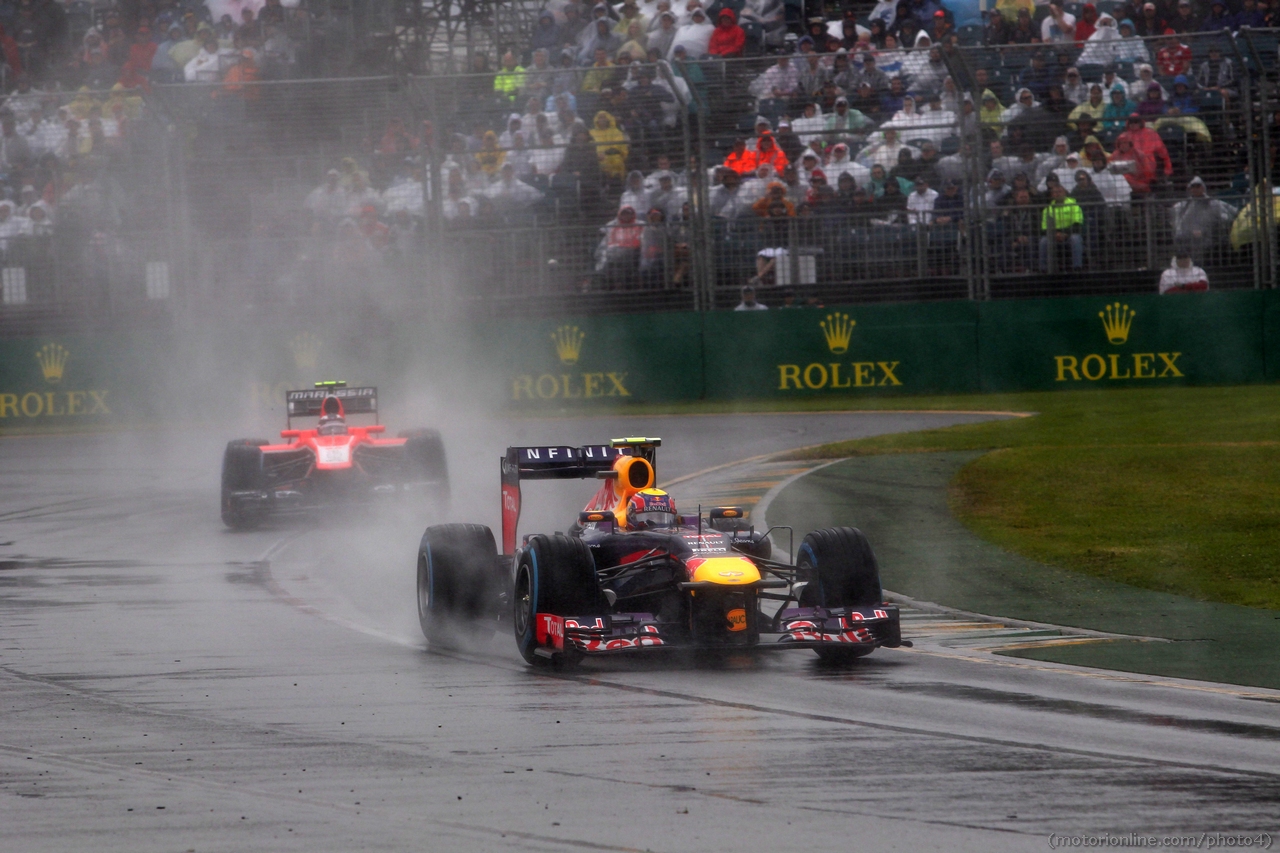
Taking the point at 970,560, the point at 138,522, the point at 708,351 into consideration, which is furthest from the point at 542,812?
the point at 708,351

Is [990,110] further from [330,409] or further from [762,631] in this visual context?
[762,631]

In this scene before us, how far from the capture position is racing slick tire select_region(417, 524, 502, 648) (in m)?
10.1

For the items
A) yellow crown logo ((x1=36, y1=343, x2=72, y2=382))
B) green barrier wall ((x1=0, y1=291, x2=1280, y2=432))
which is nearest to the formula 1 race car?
green barrier wall ((x1=0, y1=291, x2=1280, y2=432))

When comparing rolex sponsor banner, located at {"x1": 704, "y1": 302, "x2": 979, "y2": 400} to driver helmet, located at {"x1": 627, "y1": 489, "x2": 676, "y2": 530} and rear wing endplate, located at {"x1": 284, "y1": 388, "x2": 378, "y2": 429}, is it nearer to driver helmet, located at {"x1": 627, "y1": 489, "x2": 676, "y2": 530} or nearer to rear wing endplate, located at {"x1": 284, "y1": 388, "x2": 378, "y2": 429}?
rear wing endplate, located at {"x1": 284, "y1": 388, "x2": 378, "y2": 429}

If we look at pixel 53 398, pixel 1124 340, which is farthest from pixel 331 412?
pixel 1124 340

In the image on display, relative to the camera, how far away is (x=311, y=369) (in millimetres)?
26953

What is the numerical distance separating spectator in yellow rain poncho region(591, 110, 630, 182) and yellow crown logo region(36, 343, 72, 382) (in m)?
9.36

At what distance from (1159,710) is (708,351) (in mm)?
19542

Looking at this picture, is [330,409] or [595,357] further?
[595,357]

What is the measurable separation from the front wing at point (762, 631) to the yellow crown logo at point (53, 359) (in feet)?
67.2

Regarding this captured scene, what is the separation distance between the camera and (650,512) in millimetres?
9812

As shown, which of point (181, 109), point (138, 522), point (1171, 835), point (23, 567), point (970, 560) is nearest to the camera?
point (1171, 835)

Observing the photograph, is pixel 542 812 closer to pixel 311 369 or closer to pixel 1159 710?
pixel 1159 710

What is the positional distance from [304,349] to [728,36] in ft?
29.4
